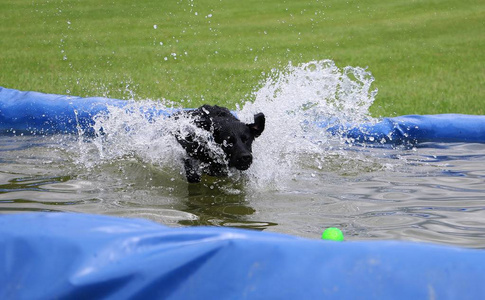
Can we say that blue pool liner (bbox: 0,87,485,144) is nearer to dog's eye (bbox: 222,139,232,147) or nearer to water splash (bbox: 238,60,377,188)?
water splash (bbox: 238,60,377,188)

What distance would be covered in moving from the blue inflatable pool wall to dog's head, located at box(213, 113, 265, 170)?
121 inches

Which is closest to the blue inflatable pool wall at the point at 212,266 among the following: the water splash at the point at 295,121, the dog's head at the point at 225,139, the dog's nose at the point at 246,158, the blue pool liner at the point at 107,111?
the dog's nose at the point at 246,158

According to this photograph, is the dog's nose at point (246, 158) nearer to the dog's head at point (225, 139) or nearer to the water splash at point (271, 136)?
the dog's head at point (225, 139)

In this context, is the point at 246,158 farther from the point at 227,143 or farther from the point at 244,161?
the point at 227,143

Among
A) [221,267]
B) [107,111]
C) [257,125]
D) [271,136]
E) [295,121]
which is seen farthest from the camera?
[107,111]

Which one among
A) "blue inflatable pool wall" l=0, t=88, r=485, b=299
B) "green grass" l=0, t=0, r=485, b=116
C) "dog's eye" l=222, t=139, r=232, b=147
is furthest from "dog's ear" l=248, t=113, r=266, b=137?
"green grass" l=0, t=0, r=485, b=116

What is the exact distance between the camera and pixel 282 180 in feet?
20.3

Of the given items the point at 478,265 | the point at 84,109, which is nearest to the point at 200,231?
the point at 478,265

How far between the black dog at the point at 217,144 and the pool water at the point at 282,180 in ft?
0.60

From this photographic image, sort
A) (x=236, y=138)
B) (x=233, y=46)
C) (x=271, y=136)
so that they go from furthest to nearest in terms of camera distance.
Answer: (x=233, y=46)
(x=271, y=136)
(x=236, y=138)

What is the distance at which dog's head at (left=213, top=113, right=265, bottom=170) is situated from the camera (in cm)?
576

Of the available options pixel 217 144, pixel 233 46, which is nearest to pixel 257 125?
pixel 217 144

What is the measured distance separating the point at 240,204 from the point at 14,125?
4726 millimetres

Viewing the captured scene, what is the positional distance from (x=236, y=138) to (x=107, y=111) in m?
3.13
